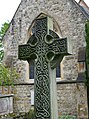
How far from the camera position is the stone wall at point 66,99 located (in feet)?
38.7

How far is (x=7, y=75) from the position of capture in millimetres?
14516

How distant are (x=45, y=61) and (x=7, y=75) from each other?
9.86 metres

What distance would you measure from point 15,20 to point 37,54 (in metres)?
11.1

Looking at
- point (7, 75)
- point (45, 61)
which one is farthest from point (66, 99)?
point (45, 61)

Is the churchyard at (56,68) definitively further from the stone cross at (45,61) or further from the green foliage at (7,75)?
the stone cross at (45,61)

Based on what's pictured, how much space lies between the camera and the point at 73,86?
44.2 feet

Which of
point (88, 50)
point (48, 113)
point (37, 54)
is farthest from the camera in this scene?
point (88, 50)

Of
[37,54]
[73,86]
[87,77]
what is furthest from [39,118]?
[73,86]

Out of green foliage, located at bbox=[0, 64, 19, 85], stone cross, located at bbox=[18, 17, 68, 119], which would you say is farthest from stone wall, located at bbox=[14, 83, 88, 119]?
stone cross, located at bbox=[18, 17, 68, 119]

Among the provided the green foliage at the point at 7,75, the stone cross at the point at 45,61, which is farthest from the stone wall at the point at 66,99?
the stone cross at the point at 45,61

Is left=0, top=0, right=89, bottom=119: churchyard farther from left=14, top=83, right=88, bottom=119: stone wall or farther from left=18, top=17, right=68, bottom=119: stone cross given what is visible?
left=18, top=17, right=68, bottom=119: stone cross

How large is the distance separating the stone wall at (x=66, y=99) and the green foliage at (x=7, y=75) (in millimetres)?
566

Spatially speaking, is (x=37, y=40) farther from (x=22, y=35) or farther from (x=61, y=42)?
(x=22, y=35)

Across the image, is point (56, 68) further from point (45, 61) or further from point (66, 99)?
point (45, 61)
